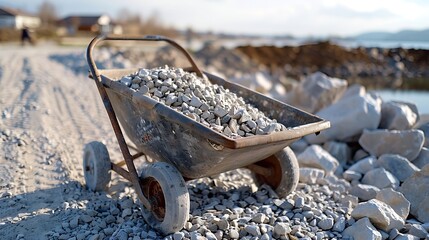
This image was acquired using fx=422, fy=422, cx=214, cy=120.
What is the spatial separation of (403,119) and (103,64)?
10566 millimetres

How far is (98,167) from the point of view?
408 cm

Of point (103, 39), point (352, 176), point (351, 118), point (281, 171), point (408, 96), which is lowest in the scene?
point (408, 96)

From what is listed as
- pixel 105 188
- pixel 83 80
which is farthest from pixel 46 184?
pixel 83 80

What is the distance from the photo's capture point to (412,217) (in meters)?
4.06

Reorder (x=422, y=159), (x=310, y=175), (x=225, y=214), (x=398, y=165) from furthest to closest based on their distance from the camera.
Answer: (x=422, y=159), (x=398, y=165), (x=310, y=175), (x=225, y=214)

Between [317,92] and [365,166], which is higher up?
[317,92]

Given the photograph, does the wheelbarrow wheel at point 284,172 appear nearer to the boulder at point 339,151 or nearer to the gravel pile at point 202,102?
the gravel pile at point 202,102

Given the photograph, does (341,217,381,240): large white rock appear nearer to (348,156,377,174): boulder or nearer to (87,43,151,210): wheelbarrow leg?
(87,43,151,210): wheelbarrow leg

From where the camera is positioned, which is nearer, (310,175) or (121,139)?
(121,139)

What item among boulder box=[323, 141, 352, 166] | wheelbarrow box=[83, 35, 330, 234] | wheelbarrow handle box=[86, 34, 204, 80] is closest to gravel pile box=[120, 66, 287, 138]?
wheelbarrow box=[83, 35, 330, 234]

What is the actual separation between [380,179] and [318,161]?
74 cm

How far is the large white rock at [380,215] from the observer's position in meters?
3.46

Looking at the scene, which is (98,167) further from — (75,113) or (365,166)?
(75,113)

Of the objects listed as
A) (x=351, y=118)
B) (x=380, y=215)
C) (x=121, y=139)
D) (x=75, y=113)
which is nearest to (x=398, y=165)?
(x=351, y=118)
